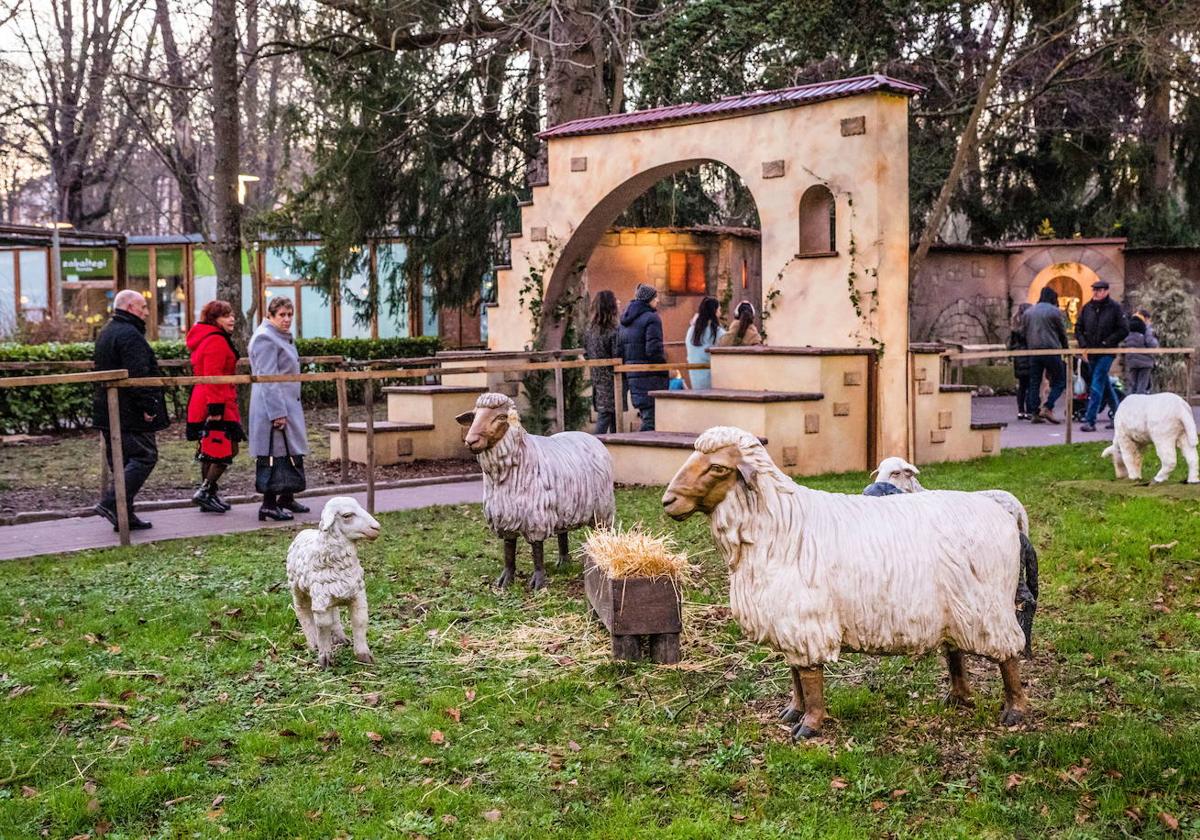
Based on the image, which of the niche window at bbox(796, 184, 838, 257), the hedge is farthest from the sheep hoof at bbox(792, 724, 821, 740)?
the hedge

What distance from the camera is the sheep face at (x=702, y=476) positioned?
4.76m

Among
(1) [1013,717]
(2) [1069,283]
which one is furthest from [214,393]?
(2) [1069,283]

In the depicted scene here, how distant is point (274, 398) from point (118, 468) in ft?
4.67

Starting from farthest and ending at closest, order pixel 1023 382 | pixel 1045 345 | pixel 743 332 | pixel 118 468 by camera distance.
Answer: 1. pixel 1023 382
2. pixel 1045 345
3. pixel 743 332
4. pixel 118 468

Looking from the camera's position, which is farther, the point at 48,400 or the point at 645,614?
the point at 48,400

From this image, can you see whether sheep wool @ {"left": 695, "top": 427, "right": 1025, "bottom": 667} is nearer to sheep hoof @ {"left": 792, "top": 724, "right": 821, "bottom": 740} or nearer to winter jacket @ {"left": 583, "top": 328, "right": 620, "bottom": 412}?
sheep hoof @ {"left": 792, "top": 724, "right": 821, "bottom": 740}

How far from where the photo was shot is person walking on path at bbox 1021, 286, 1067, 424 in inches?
675

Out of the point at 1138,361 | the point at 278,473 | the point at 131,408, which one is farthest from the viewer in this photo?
the point at 1138,361

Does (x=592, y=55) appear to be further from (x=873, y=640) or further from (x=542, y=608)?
(x=873, y=640)

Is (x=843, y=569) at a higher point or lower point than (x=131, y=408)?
lower

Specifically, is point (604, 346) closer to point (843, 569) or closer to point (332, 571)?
point (332, 571)

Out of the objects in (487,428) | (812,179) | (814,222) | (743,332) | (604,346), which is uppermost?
(812,179)

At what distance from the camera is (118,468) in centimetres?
895

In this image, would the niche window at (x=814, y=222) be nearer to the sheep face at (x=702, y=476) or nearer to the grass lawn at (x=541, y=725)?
the grass lawn at (x=541, y=725)
